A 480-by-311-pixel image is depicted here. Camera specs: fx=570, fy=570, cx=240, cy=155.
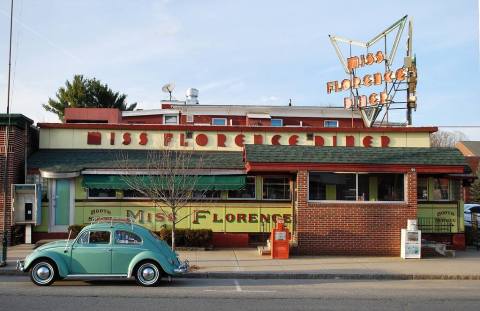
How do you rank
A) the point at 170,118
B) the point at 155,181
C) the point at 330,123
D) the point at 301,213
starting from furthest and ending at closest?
the point at 170,118 < the point at 330,123 < the point at 155,181 < the point at 301,213

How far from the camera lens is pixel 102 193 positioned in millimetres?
22125

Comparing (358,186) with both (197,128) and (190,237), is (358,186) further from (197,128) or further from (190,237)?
(197,128)

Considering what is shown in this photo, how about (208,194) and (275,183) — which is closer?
(208,194)

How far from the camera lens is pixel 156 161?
2169 centimetres

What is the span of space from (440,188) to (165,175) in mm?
11203

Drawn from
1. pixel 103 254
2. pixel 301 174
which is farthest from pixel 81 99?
pixel 103 254

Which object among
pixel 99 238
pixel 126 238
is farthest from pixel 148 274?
pixel 99 238

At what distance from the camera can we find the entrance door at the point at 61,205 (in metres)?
21.7

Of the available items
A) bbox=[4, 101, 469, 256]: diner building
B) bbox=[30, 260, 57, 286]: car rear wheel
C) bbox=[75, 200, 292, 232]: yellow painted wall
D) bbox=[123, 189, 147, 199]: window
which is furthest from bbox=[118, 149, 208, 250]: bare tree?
bbox=[30, 260, 57, 286]: car rear wheel

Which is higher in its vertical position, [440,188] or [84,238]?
[440,188]

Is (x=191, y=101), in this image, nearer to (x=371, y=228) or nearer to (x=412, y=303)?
(x=371, y=228)

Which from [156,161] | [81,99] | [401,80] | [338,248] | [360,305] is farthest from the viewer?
[81,99]

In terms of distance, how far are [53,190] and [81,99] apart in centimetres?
3216

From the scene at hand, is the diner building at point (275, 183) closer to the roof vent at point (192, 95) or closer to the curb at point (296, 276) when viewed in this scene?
the curb at point (296, 276)
